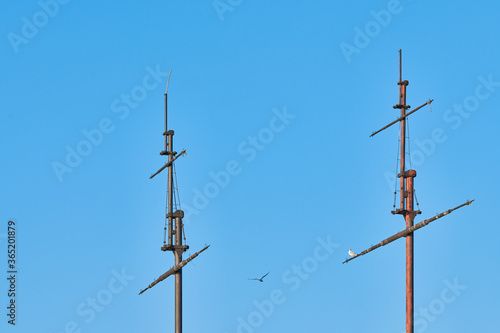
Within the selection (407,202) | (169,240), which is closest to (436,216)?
(407,202)

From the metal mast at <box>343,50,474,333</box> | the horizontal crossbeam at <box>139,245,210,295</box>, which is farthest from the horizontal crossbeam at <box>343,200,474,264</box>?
the horizontal crossbeam at <box>139,245,210,295</box>

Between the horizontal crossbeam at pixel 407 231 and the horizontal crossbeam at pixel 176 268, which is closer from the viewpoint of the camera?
the horizontal crossbeam at pixel 407 231

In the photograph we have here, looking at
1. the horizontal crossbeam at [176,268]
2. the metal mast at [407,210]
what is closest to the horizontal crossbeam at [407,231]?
the metal mast at [407,210]

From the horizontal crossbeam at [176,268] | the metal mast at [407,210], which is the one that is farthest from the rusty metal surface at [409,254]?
the horizontal crossbeam at [176,268]

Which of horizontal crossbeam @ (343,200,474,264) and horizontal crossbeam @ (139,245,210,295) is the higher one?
horizontal crossbeam @ (139,245,210,295)

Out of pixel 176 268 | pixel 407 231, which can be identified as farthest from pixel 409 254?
pixel 176 268

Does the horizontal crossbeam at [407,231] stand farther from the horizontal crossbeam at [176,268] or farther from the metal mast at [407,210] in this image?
the horizontal crossbeam at [176,268]

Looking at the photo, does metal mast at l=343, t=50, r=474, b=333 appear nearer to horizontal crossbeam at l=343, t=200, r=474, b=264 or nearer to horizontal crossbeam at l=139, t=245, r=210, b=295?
horizontal crossbeam at l=343, t=200, r=474, b=264

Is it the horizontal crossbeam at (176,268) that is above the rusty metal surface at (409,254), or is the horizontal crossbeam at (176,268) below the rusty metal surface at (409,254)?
above

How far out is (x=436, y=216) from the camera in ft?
283

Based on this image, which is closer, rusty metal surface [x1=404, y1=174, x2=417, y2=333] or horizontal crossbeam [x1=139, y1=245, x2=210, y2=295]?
rusty metal surface [x1=404, y1=174, x2=417, y2=333]

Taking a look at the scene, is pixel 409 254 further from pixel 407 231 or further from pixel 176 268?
pixel 176 268

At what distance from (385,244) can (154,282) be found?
39.7 feet

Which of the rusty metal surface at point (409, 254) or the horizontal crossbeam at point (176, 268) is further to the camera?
the horizontal crossbeam at point (176, 268)
